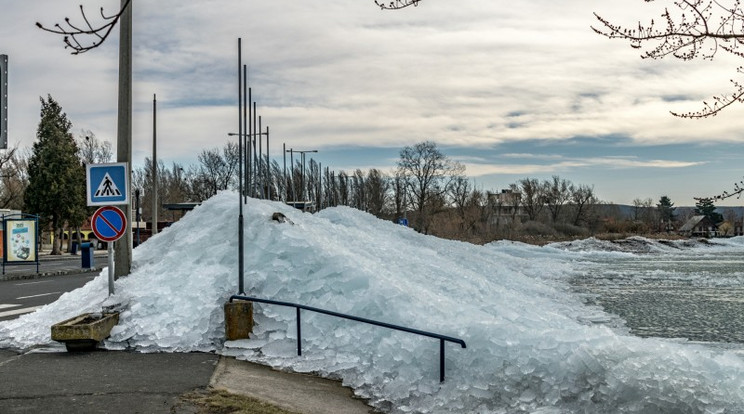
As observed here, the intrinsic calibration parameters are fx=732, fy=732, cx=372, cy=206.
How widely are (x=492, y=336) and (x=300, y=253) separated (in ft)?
14.9

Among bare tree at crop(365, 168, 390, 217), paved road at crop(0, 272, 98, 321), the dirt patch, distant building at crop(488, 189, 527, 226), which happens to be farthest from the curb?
distant building at crop(488, 189, 527, 226)

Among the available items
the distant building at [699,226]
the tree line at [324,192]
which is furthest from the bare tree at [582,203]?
the distant building at [699,226]

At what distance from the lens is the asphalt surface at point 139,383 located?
7.39m

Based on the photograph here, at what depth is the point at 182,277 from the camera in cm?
1202

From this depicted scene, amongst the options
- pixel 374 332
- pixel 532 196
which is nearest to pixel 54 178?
pixel 374 332

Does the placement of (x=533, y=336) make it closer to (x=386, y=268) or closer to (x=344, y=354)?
(x=344, y=354)

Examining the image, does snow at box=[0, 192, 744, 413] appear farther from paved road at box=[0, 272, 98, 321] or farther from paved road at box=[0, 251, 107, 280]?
paved road at box=[0, 251, 107, 280]

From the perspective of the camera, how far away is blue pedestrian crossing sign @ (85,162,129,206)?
1191 cm

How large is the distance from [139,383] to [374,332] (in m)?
3.41

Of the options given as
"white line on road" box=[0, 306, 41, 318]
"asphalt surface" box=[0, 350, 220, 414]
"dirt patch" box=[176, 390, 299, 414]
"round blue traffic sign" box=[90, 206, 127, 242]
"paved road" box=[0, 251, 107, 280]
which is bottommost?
"paved road" box=[0, 251, 107, 280]

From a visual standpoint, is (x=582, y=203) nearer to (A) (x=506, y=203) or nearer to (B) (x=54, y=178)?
(A) (x=506, y=203)

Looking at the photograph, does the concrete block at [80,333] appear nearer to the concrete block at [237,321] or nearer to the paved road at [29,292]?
the concrete block at [237,321]

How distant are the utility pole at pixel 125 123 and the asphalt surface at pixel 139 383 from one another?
2.56 metres

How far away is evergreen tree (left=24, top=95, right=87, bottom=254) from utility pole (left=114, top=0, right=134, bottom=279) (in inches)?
1856
